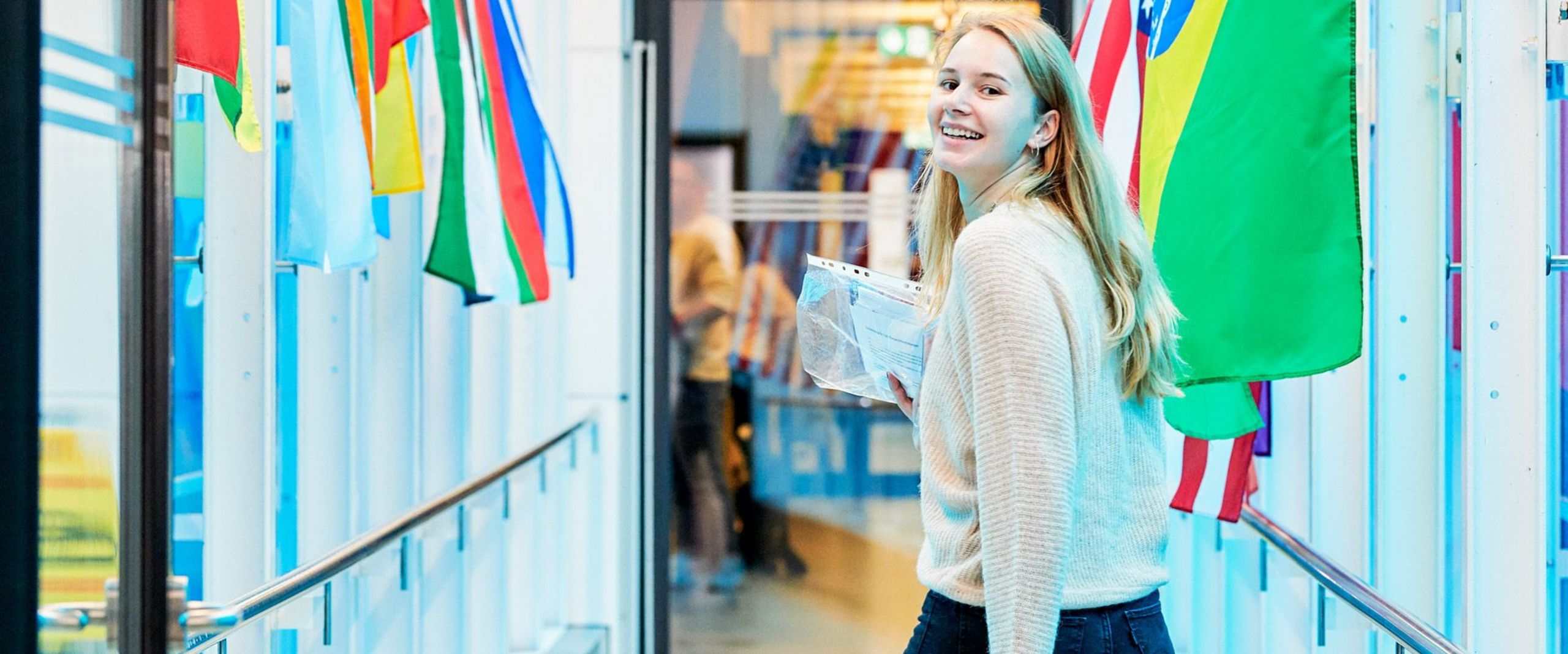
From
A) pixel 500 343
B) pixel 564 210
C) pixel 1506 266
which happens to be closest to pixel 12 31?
pixel 1506 266

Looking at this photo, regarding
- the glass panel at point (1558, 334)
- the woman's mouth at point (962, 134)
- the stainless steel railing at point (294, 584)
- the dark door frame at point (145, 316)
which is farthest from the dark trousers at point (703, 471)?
the dark door frame at point (145, 316)

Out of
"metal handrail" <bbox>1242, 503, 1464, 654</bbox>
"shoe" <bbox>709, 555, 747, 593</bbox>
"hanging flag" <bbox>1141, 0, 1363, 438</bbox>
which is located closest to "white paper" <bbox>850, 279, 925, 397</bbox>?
"hanging flag" <bbox>1141, 0, 1363, 438</bbox>

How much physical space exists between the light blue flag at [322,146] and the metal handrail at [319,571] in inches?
16.9

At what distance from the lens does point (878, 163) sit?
408 centimetres

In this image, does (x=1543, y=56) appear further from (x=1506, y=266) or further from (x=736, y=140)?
(x=736, y=140)

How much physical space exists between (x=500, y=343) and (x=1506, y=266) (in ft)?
7.67

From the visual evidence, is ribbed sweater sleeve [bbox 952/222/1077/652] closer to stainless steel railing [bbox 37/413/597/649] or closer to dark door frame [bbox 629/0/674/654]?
stainless steel railing [bbox 37/413/597/649]

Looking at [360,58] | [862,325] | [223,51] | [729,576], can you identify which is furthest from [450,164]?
[729,576]

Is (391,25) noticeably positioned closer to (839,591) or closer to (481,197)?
(481,197)

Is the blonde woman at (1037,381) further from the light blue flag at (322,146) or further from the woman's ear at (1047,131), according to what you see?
the light blue flag at (322,146)

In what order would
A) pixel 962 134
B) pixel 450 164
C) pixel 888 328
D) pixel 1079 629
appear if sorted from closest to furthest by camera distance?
pixel 1079 629 → pixel 962 134 → pixel 888 328 → pixel 450 164

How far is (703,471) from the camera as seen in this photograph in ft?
13.7

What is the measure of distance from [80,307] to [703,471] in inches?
124

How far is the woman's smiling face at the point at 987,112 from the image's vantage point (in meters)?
1.53
